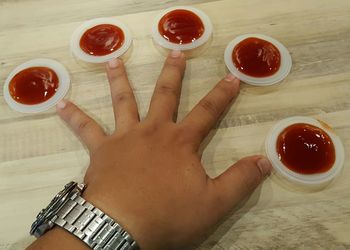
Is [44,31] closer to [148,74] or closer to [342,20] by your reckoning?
[148,74]

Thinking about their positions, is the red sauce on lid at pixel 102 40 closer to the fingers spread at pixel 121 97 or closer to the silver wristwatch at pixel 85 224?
the fingers spread at pixel 121 97

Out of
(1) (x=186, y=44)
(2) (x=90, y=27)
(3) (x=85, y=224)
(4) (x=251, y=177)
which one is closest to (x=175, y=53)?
(1) (x=186, y=44)

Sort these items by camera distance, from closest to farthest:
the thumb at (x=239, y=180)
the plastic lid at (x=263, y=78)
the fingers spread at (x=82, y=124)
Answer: the thumb at (x=239, y=180) < the fingers spread at (x=82, y=124) < the plastic lid at (x=263, y=78)

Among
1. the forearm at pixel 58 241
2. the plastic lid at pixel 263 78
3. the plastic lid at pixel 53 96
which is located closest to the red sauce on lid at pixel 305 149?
the plastic lid at pixel 263 78

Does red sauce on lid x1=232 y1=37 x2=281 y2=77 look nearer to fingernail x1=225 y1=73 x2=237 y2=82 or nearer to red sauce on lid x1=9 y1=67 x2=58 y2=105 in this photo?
fingernail x1=225 y1=73 x2=237 y2=82

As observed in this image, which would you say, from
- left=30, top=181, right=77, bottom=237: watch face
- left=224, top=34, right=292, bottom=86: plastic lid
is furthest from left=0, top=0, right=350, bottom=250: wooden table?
left=30, top=181, right=77, bottom=237: watch face

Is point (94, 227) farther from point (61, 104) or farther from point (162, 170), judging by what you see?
point (61, 104)
